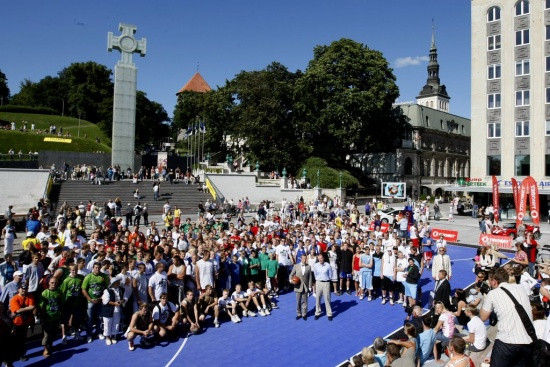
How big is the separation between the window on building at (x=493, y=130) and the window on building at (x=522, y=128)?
1.77 metres

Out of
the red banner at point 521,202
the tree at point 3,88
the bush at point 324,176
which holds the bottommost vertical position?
the red banner at point 521,202

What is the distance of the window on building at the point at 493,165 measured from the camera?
140ft

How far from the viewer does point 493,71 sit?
140 ft

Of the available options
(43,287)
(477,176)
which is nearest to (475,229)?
(477,176)

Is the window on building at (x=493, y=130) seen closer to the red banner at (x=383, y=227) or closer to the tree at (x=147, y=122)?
the red banner at (x=383, y=227)

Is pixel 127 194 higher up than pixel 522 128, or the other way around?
pixel 522 128

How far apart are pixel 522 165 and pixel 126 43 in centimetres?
3843

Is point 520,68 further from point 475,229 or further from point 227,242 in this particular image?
point 227,242

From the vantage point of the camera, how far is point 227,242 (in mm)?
15867

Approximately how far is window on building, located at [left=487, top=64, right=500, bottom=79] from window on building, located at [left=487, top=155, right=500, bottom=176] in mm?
7710

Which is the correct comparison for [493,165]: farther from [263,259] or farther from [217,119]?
[263,259]

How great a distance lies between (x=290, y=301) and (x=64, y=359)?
6.83m

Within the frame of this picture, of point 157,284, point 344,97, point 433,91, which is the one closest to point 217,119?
point 344,97

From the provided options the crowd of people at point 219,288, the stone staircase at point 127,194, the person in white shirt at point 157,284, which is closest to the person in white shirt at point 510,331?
the crowd of people at point 219,288
